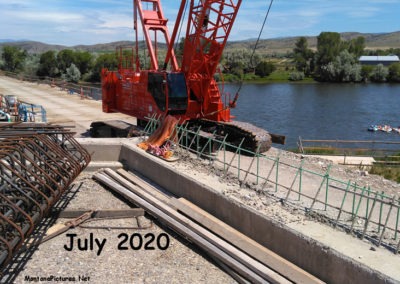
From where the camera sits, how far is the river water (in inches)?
1487

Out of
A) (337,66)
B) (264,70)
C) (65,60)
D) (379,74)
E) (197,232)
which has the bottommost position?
(197,232)

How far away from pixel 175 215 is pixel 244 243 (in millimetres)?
1878

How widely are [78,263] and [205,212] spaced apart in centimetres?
274

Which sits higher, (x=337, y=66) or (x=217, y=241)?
(x=337, y=66)

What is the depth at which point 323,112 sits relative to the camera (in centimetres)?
4850

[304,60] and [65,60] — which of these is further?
[304,60]

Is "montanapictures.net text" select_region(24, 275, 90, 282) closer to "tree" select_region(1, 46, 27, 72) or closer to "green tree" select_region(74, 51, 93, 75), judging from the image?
"green tree" select_region(74, 51, 93, 75)

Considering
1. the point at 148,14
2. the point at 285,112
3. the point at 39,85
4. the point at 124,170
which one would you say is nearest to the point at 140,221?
the point at 124,170

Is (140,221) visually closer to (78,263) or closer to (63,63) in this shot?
(78,263)

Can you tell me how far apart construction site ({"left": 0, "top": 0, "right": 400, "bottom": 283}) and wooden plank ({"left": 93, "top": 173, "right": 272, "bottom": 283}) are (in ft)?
0.08

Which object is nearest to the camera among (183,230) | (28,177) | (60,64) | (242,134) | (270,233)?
(270,233)

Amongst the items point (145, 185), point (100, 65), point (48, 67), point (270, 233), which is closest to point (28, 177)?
point (145, 185)

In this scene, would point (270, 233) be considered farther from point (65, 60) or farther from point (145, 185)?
point (65, 60)

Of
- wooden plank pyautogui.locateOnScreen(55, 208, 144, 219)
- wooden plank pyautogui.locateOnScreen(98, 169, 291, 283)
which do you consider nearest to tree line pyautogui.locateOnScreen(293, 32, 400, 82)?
wooden plank pyautogui.locateOnScreen(98, 169, 291, 283)
